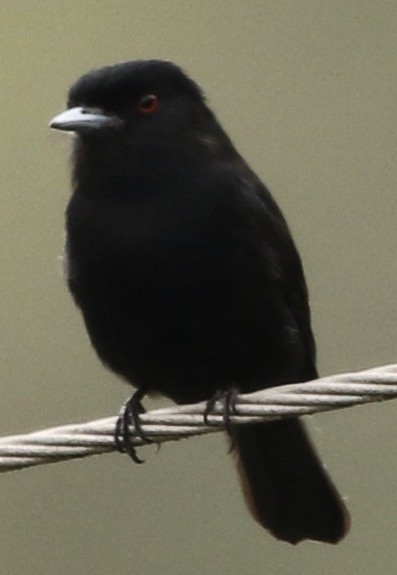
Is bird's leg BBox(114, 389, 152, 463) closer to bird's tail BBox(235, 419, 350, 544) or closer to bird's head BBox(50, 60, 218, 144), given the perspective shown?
bird's tail BBox(235, 419, 350, 544)

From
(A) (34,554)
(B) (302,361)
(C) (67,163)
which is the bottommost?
(A) (34,554)

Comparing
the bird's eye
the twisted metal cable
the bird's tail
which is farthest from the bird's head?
the twisted metal cable

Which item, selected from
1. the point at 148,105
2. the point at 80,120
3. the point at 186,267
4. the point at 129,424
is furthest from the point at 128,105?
the point at 129,424

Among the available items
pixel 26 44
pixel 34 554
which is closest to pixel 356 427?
pixel 34 554

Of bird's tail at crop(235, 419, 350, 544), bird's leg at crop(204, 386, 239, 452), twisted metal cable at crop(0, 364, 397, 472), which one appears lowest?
bird's tail at crop(235, 419, 350, 544)

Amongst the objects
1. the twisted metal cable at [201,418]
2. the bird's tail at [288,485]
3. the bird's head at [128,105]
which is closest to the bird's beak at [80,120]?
the bird's head at [128,105]

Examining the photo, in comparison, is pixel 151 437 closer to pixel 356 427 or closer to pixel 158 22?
pixel 356 427

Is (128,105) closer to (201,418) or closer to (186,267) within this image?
(186,267)

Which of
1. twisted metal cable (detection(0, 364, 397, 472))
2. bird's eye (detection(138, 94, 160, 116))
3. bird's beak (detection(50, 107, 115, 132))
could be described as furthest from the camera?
bird's eye (detection(138, 94, 160, 116))
